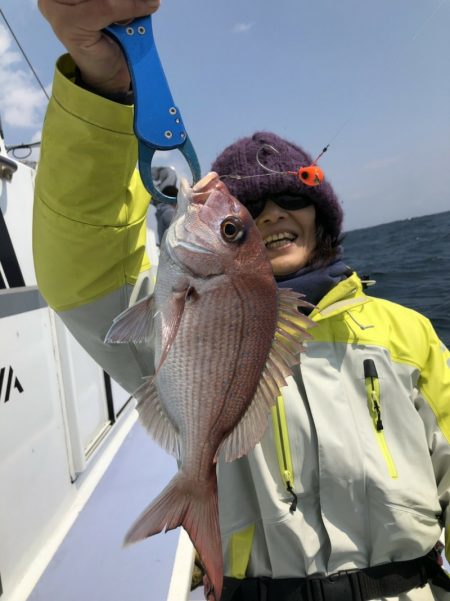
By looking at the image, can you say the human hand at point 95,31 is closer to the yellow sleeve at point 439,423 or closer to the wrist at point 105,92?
the wrist at point 105,92

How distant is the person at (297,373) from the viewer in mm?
1254

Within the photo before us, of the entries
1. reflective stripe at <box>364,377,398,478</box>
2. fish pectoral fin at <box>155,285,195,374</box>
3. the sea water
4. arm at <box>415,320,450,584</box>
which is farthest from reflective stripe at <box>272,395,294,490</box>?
the sea water

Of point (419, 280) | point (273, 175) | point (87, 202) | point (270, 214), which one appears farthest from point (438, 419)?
point (419, 280)

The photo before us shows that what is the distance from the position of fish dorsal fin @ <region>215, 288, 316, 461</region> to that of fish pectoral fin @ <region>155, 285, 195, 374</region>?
0.86 ft

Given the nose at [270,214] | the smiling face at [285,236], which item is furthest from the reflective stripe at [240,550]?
the nose at [270,214]

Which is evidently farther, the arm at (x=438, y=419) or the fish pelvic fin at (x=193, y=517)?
the arm at (x=438, y=419)

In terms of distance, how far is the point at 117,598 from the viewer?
185cm

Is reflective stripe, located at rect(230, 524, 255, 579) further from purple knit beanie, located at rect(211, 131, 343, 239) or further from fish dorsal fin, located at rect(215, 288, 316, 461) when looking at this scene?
purple knit beanie, located at rect(211, 131, 343, 239)

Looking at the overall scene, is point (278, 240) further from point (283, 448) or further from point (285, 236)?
point (283, 448)

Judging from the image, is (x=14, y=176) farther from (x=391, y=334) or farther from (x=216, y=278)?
(x=391, y=334)

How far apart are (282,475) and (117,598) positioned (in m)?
0.90

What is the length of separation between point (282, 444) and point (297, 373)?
0.91 ft

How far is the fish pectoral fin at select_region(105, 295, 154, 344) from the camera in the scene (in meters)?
1.15

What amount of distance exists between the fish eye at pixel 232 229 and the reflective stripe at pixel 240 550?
106 cm
